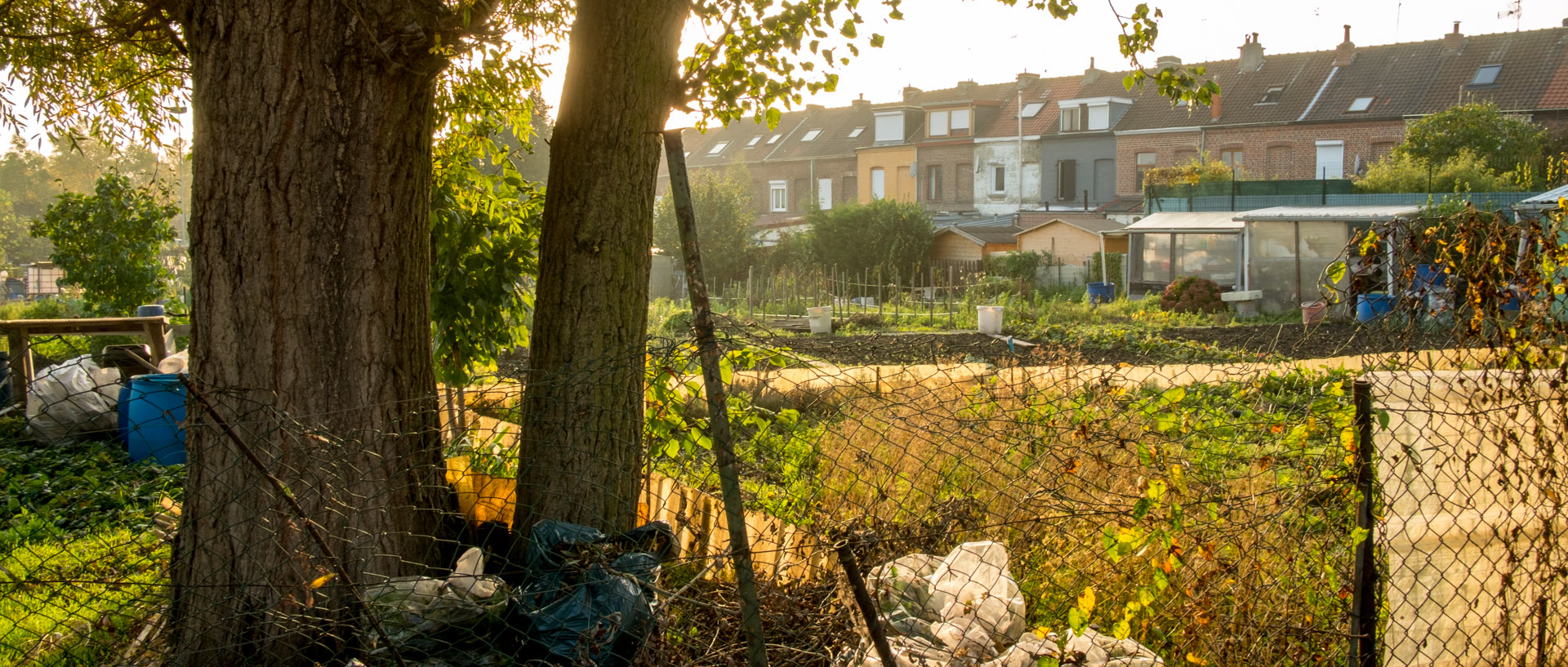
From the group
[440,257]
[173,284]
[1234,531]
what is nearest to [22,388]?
[440,257]

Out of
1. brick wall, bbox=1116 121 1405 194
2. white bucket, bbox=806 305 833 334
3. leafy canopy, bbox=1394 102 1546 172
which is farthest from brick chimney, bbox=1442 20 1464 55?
white bucket, bbox=806 305 833 334

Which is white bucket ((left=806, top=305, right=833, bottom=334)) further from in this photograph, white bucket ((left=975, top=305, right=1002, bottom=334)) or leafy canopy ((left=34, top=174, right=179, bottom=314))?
leafy canopy ((left=34, top=174, right=179, bottom=314))

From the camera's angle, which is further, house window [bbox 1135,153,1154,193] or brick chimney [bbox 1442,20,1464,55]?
house window [bbox 1135,153,1154,193]

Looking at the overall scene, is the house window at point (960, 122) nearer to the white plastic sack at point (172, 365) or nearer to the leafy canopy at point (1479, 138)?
the leafy canopy at point (1479, 138)

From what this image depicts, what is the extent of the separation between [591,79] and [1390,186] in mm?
26334

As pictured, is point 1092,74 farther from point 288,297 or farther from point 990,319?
point 288,297

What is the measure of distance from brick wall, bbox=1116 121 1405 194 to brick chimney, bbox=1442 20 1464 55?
4.33 meters

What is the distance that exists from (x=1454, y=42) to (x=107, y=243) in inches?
1457

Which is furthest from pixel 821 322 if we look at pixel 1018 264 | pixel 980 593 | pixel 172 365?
pixel 980 593

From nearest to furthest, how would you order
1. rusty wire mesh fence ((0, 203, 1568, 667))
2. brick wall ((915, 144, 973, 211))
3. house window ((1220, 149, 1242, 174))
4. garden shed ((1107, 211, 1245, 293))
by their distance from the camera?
rusty wire mesh fence ((0, 203, 1568, 667)) → garden shed ((1107, 211, 1245, 293)) → house window ((1220, 149, 1242, 174)) → brick wall ((915, 144, 973, 211))

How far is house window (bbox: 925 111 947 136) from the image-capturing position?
4138 centimetres

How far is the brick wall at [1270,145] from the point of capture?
31469 mm

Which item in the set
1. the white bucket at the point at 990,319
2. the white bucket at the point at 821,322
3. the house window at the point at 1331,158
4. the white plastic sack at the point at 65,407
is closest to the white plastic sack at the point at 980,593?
the white plastic sack at the point at 65,407

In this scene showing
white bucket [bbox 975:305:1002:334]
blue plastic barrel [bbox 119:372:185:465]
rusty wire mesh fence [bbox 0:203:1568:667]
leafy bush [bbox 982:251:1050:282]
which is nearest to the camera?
rusty wire mesh fence [bbox 0:203:1568:667]
